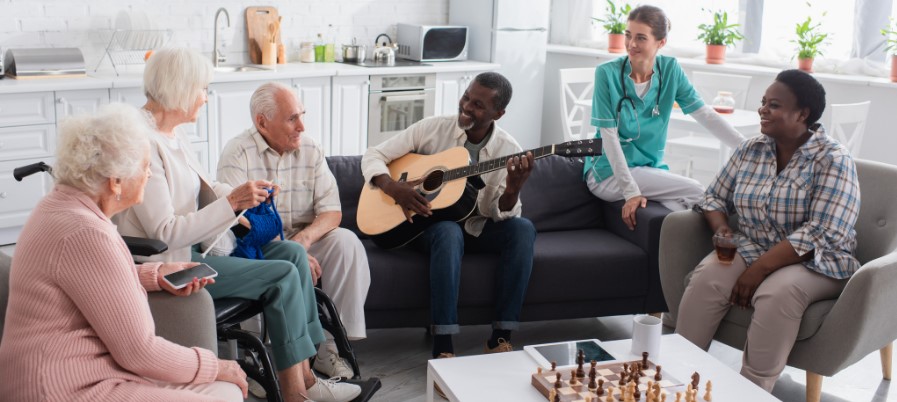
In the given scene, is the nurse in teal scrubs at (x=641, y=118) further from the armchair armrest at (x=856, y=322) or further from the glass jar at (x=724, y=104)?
the glass jar at (x=724, y=104)

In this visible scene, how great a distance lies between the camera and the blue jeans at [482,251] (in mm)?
3100

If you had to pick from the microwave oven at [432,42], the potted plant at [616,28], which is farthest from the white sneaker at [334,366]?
the potted plant at [616,28]

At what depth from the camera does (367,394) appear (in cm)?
288

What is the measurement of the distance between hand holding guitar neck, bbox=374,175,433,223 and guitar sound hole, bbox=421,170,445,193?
3 cm

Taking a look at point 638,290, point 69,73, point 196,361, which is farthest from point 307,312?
point 69,73

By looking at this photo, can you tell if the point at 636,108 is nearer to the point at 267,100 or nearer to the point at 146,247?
the point at 267,100

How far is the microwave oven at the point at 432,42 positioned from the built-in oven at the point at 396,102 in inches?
9.2

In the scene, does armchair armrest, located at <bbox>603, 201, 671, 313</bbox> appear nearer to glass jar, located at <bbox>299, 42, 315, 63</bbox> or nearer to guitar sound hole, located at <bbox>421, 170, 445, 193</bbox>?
guitar sound hole, located at <bbox>421, 170, 445, 193</bbox>

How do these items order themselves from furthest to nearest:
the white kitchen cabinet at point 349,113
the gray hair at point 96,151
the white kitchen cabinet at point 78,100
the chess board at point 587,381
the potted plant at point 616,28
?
1. the potted plant at point 616,28
2. the white kitchen cabinet at point 349,113
3. the white kitchen cabinet at point 78,100
4. the chess board at point 587,381
5. the gray hair at point 96,151

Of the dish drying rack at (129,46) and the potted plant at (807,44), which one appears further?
the potted plant at (807,44)

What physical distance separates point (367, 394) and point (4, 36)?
318 centimetres

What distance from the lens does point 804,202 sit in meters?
2.95

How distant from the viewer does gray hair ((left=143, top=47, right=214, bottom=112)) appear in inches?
106

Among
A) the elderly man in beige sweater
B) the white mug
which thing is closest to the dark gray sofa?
the elderly man in beige sweater
